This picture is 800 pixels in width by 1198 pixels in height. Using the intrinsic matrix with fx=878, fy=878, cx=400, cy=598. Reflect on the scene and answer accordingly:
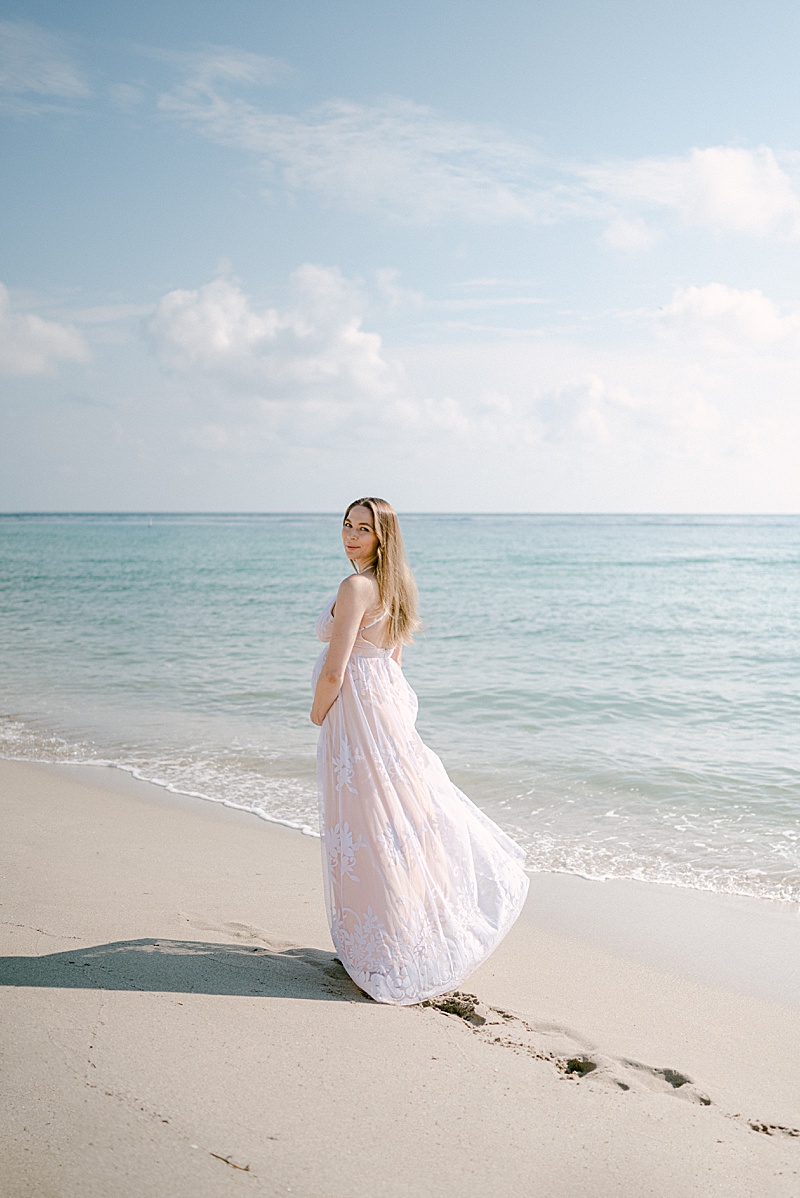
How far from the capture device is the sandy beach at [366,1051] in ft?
7.96

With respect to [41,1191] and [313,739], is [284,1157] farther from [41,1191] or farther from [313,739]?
[313,739]

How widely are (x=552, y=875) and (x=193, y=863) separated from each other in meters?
2.26

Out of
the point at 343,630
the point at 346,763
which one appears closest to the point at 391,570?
the point at 343,630

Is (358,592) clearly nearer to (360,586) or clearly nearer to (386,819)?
(360,586)

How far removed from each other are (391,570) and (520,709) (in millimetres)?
6716

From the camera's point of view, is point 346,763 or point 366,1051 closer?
point 366,1051

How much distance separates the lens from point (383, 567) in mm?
3818

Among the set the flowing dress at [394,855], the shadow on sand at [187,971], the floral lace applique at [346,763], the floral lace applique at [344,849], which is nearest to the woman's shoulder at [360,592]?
the flowing dress at [394,855]

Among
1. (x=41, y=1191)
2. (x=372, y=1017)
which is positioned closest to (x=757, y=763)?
(x=372, y=1017)

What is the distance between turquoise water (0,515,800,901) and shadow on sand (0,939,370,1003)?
2458 mm

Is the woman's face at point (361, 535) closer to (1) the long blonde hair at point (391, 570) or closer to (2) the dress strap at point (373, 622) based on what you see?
(1) the long blonde hair at point (391, 570)

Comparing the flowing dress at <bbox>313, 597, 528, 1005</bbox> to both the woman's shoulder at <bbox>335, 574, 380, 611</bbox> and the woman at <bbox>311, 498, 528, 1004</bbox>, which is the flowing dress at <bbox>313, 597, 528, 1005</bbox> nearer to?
the woman at <bbox>311, 498, 528, 1004</bbox>

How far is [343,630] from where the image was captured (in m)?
3.72

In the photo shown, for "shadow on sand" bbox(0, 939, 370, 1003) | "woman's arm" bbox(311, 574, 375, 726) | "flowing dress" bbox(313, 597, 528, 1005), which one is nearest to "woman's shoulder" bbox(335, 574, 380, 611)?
"woman's arm" bbox(311, 574, 375, 726)
